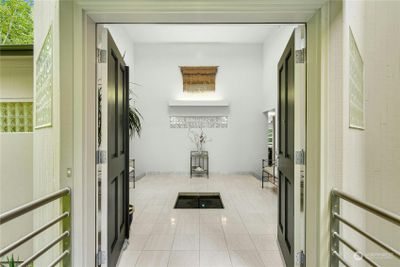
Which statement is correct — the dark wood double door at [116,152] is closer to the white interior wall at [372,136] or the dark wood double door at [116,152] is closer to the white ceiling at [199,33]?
the white interior wall at [372,136]

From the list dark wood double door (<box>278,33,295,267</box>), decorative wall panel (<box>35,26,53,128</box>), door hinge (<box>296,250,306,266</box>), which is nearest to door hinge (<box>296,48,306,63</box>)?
dark wood double door (<box>278,33,295,267</box>)

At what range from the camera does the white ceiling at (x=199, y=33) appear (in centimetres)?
632

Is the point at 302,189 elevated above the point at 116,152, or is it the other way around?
the point at 116,152

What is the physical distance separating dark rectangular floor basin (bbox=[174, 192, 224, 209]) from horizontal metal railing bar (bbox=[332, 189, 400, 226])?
2.84 m

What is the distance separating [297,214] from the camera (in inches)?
69.2

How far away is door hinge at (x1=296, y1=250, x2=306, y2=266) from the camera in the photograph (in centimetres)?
170

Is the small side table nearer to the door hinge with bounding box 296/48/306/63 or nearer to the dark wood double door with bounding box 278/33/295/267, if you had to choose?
the dark wood double door with bounding box 278/33/295/267

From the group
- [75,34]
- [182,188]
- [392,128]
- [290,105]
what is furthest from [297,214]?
[182,188]

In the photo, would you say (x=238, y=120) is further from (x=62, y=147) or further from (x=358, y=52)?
(x=62, y=147)

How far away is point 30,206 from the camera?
4.21 ft

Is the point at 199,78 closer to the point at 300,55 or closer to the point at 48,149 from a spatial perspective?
the point at 300,55

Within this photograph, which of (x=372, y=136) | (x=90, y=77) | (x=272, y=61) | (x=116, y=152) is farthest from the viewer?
(x=272, y=61)

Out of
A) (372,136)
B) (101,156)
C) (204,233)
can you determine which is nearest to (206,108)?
(204,233)

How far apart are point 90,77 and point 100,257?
1361 mm
